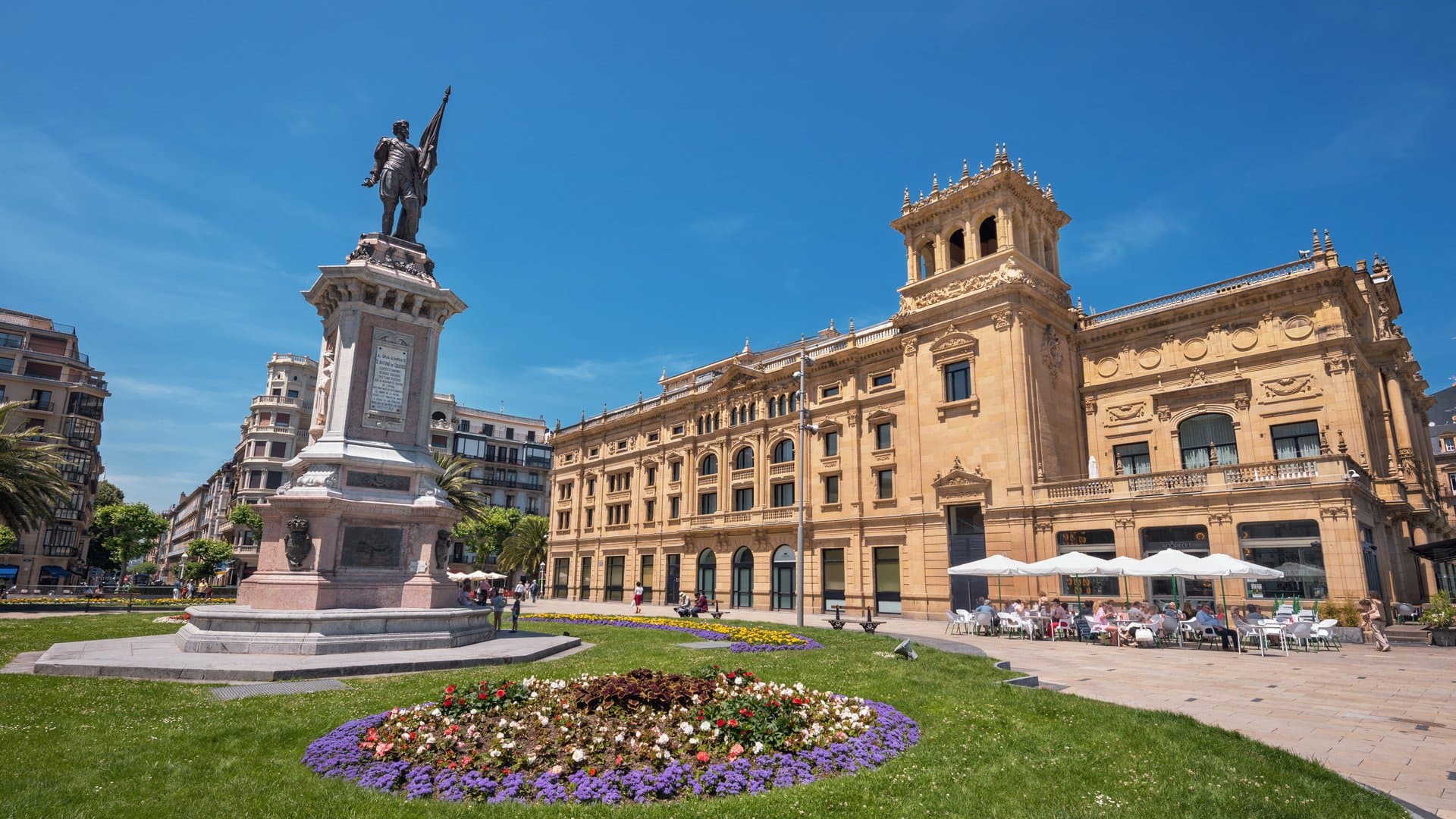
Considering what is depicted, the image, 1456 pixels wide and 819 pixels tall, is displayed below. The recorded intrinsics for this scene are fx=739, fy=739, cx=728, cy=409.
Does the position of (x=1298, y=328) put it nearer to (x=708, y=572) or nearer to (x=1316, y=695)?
(x=1316, y=695)

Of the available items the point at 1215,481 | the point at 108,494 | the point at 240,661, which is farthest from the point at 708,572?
the point at 108,494

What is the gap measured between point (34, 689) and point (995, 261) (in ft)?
121

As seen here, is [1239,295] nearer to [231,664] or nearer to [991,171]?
[991,171]

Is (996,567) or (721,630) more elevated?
(996,567)

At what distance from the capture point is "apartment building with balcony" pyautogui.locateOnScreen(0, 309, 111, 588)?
60719 mm

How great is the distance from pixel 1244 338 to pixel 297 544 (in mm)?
36731

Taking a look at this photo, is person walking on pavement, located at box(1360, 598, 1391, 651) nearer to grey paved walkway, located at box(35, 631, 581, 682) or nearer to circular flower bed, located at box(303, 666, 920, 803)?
circular flower bed, located at box(303, 666, 920, 803)

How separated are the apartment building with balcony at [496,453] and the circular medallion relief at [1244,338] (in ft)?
219

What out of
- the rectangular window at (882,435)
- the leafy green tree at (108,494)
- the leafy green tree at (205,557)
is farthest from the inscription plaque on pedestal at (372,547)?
the leafy green tree at (108,494)

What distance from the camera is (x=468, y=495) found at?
42875 millimetres

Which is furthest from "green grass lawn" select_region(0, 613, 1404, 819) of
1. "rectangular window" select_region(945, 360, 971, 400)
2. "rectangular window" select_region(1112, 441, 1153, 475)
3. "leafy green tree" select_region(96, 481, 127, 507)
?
"leafy green tree" select_region(96, 481, 127, 507)

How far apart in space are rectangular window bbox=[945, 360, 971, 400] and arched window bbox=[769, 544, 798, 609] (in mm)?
13969

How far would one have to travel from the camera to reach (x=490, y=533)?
229ft

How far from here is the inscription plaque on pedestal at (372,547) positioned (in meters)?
16.9
